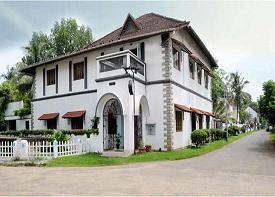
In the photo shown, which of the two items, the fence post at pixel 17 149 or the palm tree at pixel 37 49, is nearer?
the fence post at pixel 17 149

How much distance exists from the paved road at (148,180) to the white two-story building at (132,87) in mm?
5134

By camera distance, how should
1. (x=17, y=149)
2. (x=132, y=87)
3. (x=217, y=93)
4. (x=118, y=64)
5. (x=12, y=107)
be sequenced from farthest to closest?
(x=217, y=93) < (x=12, y=107) < (x=118, y=64) < (x=132, y=87) < (x=17, y=149)

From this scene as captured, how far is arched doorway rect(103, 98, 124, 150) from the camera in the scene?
Answer: 18.1m

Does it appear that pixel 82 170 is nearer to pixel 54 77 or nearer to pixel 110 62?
pixel 110 62

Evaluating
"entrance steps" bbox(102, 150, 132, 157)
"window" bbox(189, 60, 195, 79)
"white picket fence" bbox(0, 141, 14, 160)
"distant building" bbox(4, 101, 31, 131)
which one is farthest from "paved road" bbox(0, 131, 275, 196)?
"distant building" bbox(4, 101, 31, 131)

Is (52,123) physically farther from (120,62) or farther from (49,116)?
(120,62)

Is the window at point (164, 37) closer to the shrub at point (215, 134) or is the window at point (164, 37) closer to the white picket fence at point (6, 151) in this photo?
the white picket fence at point (6, 151)

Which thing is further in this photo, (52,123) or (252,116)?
(252,116)

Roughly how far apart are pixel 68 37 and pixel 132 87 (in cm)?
2867

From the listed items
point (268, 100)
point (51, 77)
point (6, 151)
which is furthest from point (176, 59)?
point (6, 151)

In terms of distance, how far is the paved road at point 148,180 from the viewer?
8078 mm

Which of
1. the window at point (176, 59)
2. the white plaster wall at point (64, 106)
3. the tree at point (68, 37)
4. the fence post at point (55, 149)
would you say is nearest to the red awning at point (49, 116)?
the white plaster wall at point (64, 106)

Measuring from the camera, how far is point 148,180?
31.3 ft

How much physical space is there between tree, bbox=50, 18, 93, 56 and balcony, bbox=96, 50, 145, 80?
25.1 metres
